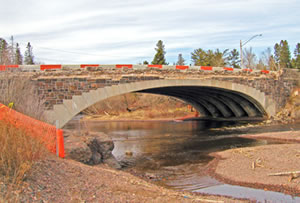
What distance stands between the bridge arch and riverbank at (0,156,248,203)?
37.2 feet

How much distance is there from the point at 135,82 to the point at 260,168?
12700 mm

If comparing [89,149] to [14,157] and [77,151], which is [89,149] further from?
[14,157]

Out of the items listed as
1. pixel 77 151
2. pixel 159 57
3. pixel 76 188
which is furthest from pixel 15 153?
pixel 159 57

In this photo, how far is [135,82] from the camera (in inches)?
911

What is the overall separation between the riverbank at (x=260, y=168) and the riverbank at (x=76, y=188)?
2282mm

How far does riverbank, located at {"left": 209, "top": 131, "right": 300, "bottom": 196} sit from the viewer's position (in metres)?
10.3

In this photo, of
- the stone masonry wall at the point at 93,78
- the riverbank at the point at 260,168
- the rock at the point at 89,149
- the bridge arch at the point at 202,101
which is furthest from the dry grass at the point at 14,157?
the stone masonry wall at the point at 93,78

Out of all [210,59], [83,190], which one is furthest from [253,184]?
[210,59]

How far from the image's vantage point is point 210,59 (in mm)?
65250

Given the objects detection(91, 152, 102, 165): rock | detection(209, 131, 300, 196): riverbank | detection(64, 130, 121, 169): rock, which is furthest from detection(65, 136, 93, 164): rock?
detection(209, 131, 300, 196): riverbank

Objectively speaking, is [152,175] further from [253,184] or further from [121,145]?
[121,145]

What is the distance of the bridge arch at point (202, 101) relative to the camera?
2005 cm

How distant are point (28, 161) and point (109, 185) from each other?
2192mm

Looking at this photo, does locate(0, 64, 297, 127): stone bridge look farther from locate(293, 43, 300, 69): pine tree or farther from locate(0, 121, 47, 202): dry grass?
locate(293, 43, 300, 69): pine tree
